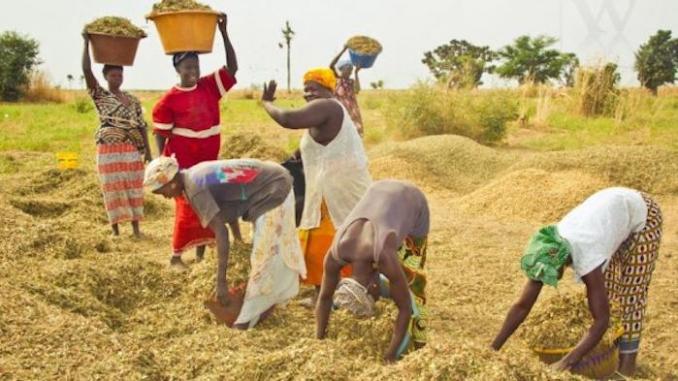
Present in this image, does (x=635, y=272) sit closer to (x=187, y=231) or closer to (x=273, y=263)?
(x=273, y=263)

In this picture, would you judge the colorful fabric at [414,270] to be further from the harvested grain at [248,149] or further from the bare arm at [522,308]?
the harvested grain at [248,149]

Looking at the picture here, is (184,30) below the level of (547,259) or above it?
above

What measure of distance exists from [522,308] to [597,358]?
0.44 m

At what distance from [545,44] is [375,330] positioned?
31.8 metres

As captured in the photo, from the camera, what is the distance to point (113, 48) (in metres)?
5.70

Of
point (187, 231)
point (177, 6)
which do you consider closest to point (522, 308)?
point (187, 231)

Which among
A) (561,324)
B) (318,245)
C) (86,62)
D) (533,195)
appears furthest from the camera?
(533,195)

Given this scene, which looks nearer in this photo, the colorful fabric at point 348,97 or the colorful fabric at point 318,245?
the colorful fabric at point 318,245

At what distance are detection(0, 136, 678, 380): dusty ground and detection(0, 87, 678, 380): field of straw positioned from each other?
0.01 metres

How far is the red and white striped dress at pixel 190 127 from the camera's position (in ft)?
16.4

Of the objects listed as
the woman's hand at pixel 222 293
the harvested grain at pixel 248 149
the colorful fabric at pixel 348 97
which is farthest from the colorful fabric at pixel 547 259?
the harvested grain at pixel 248 149

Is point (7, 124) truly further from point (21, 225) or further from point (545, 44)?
point (545, 44)

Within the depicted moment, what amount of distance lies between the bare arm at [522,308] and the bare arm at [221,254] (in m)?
1.44

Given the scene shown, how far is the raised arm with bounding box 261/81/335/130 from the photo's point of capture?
395 centimetres
